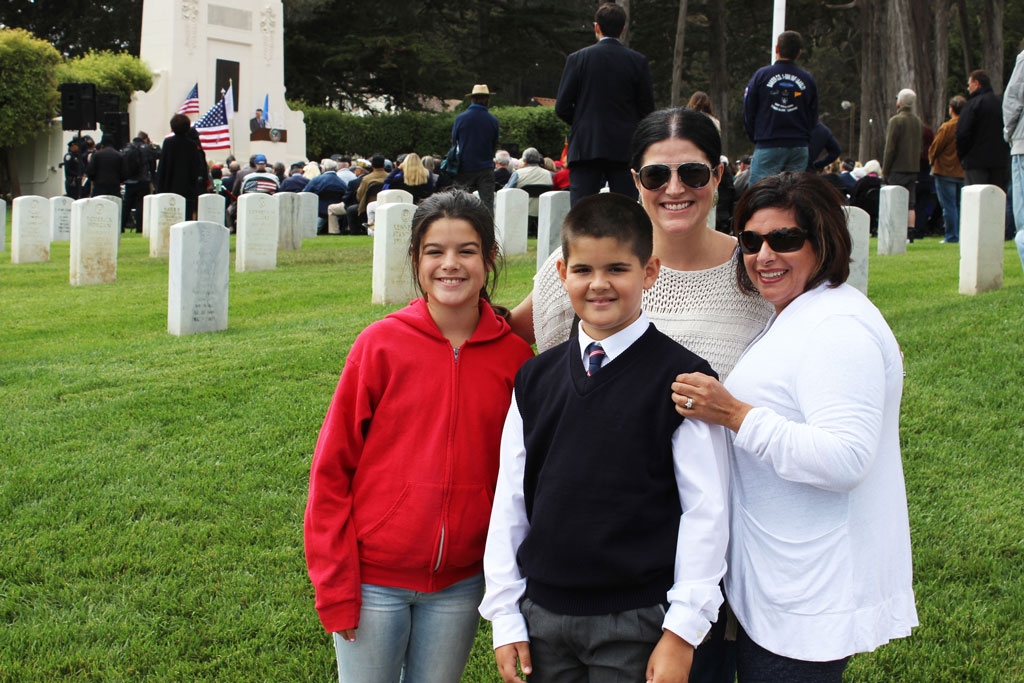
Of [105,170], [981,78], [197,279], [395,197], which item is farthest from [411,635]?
[105,170]

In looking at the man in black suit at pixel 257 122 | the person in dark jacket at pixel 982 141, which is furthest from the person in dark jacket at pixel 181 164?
the man in black suit at pixel 257 122

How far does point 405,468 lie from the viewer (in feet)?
8.04

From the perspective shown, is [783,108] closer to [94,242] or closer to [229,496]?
[229,496]

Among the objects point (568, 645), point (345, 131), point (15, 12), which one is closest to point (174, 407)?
point (568, 645)

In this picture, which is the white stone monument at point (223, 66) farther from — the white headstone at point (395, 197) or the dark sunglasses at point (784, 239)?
the dark sunglasses at point (784, 239)

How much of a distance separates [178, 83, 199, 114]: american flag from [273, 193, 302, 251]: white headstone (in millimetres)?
15350

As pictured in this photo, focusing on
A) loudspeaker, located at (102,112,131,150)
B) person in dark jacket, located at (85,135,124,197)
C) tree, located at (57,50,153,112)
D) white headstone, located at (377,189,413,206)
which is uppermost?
tree, located at (57,50,153,112)

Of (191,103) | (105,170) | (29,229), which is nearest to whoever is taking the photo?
(29,229)

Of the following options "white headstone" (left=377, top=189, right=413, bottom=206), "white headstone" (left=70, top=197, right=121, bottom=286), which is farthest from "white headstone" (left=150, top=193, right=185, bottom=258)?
"white headstone" (left=377, top=189, right=413, bottom=206)

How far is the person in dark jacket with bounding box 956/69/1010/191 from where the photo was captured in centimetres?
1166

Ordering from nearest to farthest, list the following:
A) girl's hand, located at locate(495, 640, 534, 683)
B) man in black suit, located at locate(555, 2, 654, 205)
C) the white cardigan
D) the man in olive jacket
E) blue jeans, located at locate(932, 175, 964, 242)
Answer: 1. the white cardigan
2. girl's hand, located at locate(495, 640, 534, 683)
3. man in black suit, located at locate(555, 2, 654, 205)
4. blue jeans, located at locate(932, 175, 964, 242)
5. the man in olive jacket

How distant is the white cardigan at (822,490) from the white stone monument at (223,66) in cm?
3098

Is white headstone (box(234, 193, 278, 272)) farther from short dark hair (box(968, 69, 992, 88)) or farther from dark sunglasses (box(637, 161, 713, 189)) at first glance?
dark sunglasses (box(637, 161, 713, 189))

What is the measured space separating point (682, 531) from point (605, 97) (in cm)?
677
